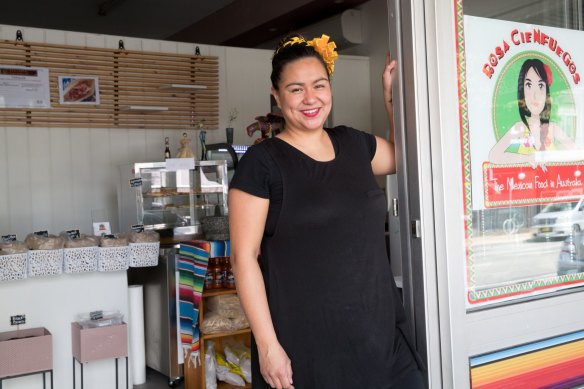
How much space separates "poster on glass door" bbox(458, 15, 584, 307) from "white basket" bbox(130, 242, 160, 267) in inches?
102

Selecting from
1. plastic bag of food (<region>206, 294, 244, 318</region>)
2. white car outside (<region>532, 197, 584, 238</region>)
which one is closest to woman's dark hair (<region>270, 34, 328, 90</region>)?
white car outside (<region>532, 197, 584, 238</region>)

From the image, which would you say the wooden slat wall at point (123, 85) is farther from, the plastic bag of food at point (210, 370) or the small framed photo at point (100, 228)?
the plastic bag of food at point (210, 370)

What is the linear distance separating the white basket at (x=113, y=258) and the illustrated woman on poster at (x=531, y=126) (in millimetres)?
2632

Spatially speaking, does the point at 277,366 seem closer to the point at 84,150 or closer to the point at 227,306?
the point at 227,306

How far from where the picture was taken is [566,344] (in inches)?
93.4

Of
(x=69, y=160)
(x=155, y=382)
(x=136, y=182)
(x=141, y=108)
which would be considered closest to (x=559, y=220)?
(x=155, y=382)

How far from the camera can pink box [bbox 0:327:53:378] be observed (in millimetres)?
3439

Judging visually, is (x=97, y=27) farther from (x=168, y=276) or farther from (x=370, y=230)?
(x=370, y=230)

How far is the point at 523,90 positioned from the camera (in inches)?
92.4

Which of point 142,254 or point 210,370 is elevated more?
point 142,254

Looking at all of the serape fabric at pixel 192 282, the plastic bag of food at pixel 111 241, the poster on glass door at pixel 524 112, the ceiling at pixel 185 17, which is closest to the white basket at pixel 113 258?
the plastic bag of food at pixel 111 241

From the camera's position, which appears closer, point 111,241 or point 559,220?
point 559,220

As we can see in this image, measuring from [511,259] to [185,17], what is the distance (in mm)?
8040

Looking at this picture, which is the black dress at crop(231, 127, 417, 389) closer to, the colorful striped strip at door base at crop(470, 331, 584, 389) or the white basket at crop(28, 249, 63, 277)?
the colorful striped strip at door base at crop(470, 331, 584, 389)
